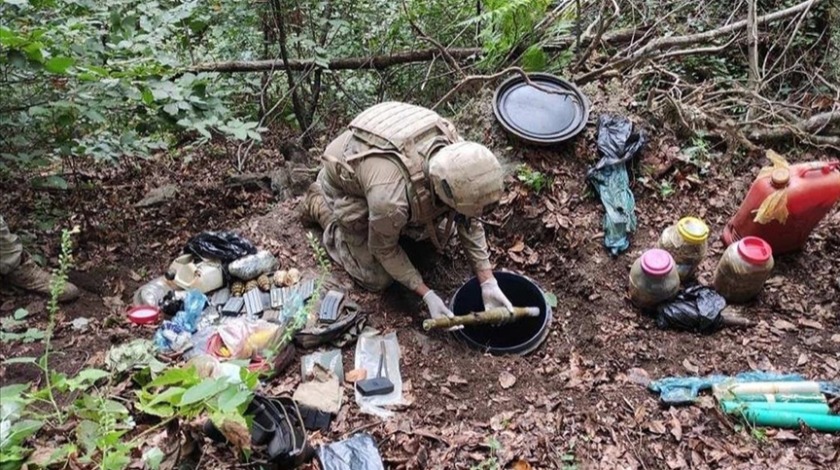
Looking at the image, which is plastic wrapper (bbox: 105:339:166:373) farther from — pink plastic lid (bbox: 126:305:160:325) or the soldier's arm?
the soldier's arm

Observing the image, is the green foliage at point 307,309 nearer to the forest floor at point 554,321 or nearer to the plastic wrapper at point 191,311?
the forest floor at point 554,321

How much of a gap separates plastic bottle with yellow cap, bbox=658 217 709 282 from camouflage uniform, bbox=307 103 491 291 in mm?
1135

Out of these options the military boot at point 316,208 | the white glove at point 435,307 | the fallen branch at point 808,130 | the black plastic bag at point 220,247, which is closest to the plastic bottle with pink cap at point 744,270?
the fallen branch at point 808,130

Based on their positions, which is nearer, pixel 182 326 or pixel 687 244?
pixel 182 326

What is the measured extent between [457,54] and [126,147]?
3188 mm

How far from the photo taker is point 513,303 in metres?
3.81

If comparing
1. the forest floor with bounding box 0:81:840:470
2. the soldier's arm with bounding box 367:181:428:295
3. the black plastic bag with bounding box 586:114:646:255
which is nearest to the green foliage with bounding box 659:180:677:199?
the forest floor with bounding box 0:81:840:470

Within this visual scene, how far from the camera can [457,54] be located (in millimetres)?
5648

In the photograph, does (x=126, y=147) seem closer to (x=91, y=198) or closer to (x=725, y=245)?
(x=91, y=198)

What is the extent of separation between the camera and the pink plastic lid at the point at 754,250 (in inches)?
130

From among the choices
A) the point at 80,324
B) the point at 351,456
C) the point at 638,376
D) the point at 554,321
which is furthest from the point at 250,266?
the point at 638,376

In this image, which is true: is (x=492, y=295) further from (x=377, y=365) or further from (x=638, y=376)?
(x=638, y=376)

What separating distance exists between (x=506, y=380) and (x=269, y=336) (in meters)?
1.32

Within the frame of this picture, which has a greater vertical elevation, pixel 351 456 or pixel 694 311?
pixel 351 456
